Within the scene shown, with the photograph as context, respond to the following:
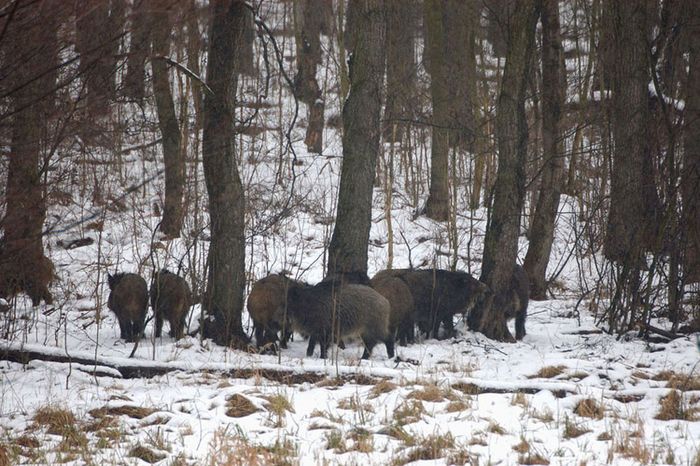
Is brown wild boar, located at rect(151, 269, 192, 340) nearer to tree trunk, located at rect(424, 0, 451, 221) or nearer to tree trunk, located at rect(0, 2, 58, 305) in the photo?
tree trunk, located at rect(0, 2, 58, 305)

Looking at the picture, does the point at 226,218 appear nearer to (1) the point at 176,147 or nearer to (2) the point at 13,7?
(2) the point at 13,7

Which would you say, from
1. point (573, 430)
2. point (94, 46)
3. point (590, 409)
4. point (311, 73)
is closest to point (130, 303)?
point (94, 46)

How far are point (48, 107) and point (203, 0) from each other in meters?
1.54

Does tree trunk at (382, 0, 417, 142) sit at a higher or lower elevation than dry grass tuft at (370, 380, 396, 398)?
higher

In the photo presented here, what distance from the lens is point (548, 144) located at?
1341 cm

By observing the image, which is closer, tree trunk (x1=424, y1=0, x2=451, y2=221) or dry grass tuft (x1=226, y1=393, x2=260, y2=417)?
dry grass tuft (x1=226, y1=393, x2=260, y2=417)

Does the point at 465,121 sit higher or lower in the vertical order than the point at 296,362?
higher

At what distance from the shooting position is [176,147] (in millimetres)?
17078

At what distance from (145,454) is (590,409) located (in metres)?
3.47

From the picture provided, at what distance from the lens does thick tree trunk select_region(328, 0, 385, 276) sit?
38.1ft

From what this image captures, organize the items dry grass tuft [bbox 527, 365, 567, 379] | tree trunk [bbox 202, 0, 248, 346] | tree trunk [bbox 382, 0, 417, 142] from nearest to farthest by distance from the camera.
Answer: dry grass tuft [bbox 527, 365, 567, 379], tree trunk [bbox 202, 0, 248, 346], tree trunk [bbox 382, 0, 417, 142]

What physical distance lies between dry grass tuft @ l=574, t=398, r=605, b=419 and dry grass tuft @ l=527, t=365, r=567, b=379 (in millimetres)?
1376

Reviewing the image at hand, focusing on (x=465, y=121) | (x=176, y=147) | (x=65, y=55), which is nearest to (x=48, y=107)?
(x=65, y=55)

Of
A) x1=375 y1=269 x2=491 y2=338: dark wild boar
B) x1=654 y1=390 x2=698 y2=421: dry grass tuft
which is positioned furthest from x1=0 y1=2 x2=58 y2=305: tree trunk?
x1=375 y1=269 x2=491 y2=338: dark wild boar
